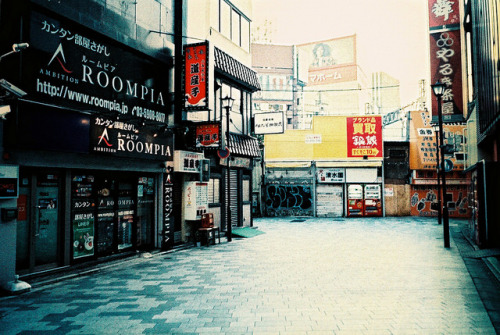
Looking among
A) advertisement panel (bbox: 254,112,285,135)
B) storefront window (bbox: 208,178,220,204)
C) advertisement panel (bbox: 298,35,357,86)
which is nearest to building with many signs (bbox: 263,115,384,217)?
advertisement panel (bbox: 254,112,285,135)

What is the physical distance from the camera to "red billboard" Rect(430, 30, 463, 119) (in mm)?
15312

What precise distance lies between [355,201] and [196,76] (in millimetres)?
18343

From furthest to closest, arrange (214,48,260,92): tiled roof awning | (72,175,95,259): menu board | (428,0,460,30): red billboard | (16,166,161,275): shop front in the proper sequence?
(214,48,260,92): tiled roof awning < (428,0,460,30): red billboard < (72,175,95,259): menu board < (16,166,161,275): shop front

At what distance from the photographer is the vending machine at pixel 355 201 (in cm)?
2711

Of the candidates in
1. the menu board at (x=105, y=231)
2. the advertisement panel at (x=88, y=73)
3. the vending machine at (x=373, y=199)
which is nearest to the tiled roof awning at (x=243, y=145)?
the advertisement panel at (x=88, y=73)

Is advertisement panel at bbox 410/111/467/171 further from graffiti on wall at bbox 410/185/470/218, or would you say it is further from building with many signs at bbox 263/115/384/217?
building with many signs at bbox 263/115/384/217

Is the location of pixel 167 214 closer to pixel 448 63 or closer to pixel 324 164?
pixel 448 63

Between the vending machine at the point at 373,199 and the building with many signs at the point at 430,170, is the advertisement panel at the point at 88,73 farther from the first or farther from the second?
the building with many signs at the point at 430,170

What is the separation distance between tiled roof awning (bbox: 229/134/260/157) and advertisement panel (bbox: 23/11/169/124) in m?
4.77

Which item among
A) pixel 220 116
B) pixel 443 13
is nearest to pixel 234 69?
pixel 220 116

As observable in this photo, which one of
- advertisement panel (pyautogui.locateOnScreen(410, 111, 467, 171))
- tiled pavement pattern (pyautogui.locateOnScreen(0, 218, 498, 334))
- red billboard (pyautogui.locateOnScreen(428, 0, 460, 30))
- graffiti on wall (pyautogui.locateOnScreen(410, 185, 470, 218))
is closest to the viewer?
tiled pavement pattern (pyautogui.locateOnScreen(0, 218, 498, 334))

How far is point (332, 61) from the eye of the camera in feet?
215

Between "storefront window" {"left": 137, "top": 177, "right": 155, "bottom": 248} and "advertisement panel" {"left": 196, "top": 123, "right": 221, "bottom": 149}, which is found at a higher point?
"advertisement panel" {"left": 196, "top": 123, "right": 221, "bottom": 149}

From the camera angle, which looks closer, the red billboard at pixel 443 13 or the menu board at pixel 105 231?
the menu board at pixel 105 231
